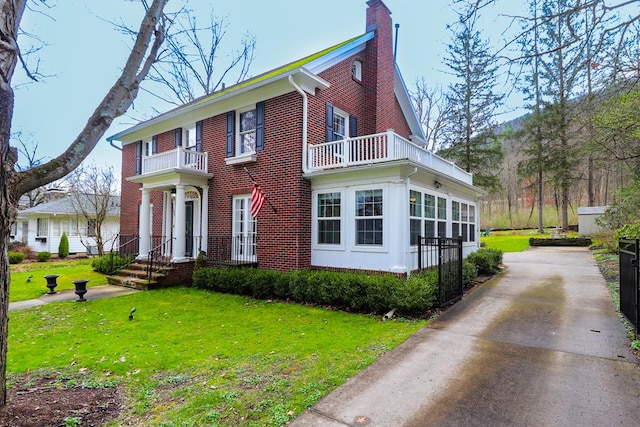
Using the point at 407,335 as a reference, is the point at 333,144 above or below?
above

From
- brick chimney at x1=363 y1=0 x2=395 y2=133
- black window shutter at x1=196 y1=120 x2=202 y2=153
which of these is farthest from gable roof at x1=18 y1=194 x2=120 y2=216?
brick chimney at x1=363 y1=0 x2=395 y2=133

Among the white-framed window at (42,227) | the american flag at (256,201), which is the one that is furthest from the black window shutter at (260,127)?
the white-framed window at (42,227)

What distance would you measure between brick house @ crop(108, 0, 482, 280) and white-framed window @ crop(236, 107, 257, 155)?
0.04 m

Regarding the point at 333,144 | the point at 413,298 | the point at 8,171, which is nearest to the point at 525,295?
the point at 413,298

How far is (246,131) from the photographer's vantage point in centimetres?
1140

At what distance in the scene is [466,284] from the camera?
9992mm

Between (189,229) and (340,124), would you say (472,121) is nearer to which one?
(340,124)

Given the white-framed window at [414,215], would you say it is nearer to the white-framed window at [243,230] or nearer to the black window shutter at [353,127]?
the black window shutter at [353,127]

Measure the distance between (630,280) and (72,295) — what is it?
1347cm

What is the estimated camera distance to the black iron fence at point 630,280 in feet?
17.0

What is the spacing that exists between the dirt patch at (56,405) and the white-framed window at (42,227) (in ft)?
80.7

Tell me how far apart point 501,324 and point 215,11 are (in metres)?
23.0

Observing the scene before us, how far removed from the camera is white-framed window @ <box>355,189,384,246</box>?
885 cm

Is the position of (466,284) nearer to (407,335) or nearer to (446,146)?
(407,335)
